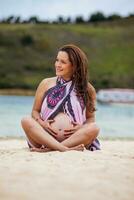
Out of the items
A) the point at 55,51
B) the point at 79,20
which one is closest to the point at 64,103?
the point at 55,51

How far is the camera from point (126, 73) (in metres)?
62.8

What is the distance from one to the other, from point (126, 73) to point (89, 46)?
22.6 feet

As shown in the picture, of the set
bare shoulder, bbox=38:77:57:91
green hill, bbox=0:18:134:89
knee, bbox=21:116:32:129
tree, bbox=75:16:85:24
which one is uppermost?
bare shoulder, bbox=38:77:57:91

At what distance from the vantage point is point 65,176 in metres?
4.82

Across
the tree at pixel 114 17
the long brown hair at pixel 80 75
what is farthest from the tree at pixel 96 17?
the long brown hair at pixel 80 75

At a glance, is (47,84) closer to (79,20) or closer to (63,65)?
(63,65)

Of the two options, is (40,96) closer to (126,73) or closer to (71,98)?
(71,98)

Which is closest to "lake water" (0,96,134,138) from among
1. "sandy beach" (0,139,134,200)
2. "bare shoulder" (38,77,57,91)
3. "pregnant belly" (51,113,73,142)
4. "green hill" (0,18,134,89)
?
"bare shoulder" (38,77,57,91)

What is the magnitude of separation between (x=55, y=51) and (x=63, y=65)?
56.7 meters

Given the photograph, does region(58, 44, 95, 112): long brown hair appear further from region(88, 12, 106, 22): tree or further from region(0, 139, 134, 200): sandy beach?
region(88, 12, 106, 22): tree

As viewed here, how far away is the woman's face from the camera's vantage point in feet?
21.3

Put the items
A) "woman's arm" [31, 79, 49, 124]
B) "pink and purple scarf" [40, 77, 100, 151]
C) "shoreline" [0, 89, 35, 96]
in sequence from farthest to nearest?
"shoreline" [0, 89, 35, 96], "woman's arm" [31, 79, 49, 124], "pink and purple scarf" [40, 77, 100, 151]

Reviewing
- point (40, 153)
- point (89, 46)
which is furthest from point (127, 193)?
point (89, 46)

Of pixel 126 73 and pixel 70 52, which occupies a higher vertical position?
pixel 70 52
